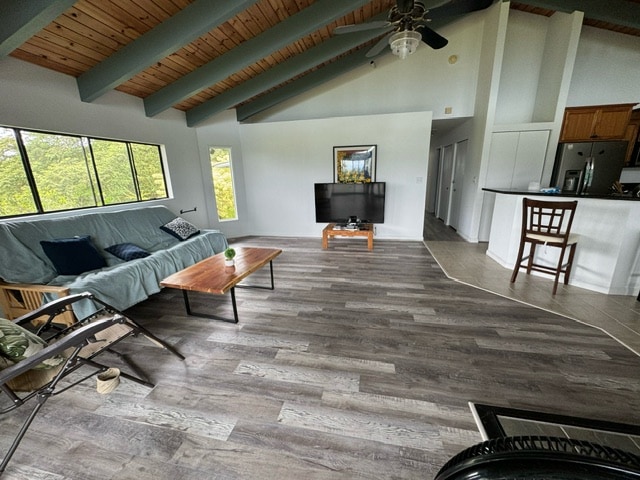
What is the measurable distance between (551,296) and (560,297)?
78 mm

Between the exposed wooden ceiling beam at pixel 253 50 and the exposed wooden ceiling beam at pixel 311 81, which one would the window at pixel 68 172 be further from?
the exposed wooden ceiling beam at pixel 311 81

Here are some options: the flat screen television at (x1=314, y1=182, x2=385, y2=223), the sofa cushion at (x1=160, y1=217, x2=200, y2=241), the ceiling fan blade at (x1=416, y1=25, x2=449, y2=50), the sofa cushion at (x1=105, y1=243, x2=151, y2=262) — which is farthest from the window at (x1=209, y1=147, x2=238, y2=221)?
the ceiling fan blade at (x1=416, y1=25, x2=449, y2=50)

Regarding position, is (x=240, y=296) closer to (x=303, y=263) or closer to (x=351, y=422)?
(x=303, y=263)

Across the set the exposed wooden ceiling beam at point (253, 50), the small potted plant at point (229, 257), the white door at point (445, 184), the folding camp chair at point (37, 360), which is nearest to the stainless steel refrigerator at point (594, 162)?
the white door at point (445, 184)

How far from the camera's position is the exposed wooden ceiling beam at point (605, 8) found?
11.8 feet

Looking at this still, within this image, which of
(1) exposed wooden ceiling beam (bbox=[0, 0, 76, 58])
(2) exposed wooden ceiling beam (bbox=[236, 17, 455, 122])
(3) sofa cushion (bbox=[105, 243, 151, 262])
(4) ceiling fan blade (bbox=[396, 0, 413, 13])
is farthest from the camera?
(2) exposed wooden ceiling beam (bbox=[236, 17, 455, 122])

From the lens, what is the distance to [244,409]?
1.51m

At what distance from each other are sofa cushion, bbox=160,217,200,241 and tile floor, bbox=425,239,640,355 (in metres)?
3.72

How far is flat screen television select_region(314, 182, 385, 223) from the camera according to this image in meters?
4.71

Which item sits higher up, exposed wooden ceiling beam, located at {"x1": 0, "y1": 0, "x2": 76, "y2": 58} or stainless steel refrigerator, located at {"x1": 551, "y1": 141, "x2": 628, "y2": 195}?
exposed wooden ceiling beam, located at {"x1": 0, "y1": 0, "x2": 76, "y2": 58}

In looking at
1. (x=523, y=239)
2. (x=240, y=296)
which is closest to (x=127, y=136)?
(x=240, y=296)

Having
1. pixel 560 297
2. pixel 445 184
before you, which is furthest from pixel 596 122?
pixel 560 297

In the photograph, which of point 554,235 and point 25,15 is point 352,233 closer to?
point 554,235

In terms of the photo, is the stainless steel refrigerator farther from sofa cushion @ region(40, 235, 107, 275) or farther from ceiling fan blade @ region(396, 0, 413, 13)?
sofa cushion @ region(40, 235, 107, 275)
